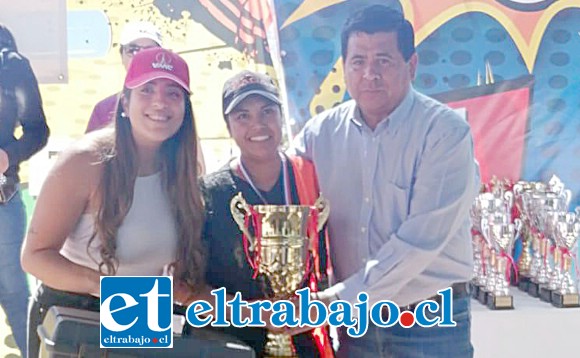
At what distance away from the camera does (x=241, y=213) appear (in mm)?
2047

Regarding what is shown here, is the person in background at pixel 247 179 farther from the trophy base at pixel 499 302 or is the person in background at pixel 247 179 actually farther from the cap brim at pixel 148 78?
the trophy base at pixel 499 302

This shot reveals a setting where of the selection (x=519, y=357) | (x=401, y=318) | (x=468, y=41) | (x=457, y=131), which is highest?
(x=468, y=41)

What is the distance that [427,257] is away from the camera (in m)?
2.08

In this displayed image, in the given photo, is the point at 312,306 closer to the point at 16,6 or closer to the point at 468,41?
the point at 468,41

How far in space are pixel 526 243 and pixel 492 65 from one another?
1.95 ft

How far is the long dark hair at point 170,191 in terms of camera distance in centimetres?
199

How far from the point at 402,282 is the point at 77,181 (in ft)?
3.21

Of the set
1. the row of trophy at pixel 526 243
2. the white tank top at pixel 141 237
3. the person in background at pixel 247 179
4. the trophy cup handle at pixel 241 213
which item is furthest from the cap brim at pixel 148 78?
the row of trophy at pixel 526 243

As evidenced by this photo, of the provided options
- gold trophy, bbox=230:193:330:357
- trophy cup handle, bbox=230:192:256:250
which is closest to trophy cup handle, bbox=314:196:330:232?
gold trophy, bbox=230:193:330:357

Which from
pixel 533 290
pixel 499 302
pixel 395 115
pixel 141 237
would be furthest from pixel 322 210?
pixel 533 290

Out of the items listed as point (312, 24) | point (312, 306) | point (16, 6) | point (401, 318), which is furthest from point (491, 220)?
point (16, 6)

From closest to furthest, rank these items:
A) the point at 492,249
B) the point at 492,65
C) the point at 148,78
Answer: the point at 148,78 < the point at 492,65 < the point at 492,249

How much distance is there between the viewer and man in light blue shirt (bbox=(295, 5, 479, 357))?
80.8 inches

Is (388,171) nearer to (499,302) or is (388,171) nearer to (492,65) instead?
(492,65)
